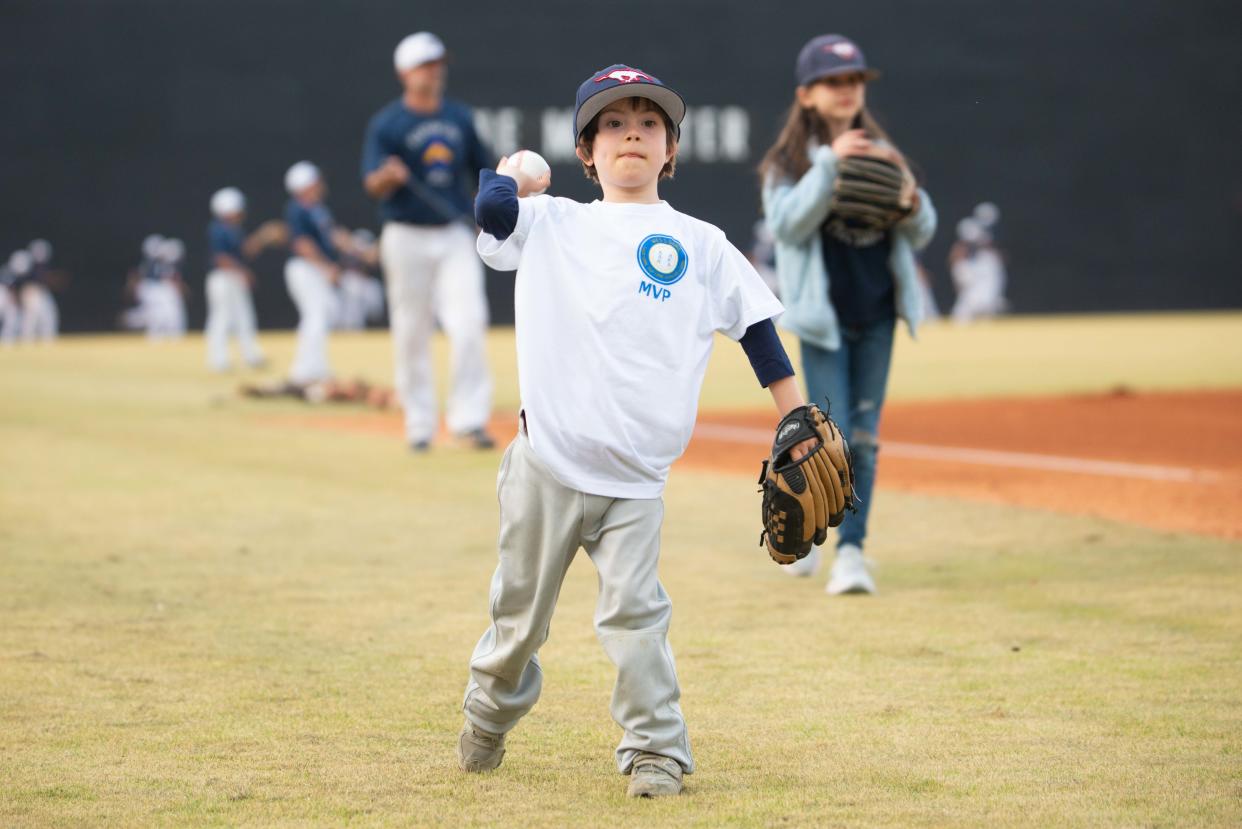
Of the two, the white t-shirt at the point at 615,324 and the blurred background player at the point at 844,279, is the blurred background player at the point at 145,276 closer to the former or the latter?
the blurred background player at the point at 844,279

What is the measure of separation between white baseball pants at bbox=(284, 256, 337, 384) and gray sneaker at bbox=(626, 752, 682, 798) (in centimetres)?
1271

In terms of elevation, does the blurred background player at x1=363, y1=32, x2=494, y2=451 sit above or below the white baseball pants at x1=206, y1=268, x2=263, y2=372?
above

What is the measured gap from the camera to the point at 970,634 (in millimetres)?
5398

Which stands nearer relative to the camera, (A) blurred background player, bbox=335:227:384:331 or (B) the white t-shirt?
(B) the white t-shirt

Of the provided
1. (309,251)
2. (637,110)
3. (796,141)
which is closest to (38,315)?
(309,251)

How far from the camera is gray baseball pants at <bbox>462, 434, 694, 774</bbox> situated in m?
3.65

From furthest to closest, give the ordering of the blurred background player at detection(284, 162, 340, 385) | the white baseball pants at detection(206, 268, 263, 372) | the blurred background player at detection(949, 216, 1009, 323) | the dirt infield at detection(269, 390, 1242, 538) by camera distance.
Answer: the blurred background player at detection(949, 216, 1009, 323) → the white baseball pants at detection(206, 268, 263, 372) → the blurred background player at detection(284, 162, 340, 385) → the dirt infield at detection(269, 390, 1242, 538)

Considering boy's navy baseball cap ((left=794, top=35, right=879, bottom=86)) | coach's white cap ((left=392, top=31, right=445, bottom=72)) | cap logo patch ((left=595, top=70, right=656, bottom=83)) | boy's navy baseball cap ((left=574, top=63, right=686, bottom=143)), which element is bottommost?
boy's navy baseball cap ((left=574, top=63, right=686, bottom=143))

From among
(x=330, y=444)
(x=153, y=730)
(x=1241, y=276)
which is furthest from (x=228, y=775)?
Answer: (x=1241, y=276)

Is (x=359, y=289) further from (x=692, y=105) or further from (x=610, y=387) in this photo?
(x=610, y=387)

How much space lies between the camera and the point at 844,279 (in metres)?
6.22

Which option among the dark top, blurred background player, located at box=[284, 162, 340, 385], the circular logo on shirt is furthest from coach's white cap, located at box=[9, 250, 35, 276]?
the circular logo on shirt

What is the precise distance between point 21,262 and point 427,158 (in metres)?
21.9

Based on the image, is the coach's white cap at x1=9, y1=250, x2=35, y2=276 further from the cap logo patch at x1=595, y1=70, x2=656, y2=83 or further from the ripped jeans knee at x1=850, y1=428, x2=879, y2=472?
the cap logo patch at x1=595, y1=70, x2=656, y2=83
